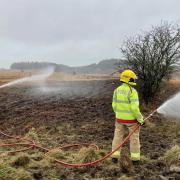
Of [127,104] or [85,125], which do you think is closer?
[127,104]

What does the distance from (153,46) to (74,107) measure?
4.06 metres

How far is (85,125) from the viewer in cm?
1159

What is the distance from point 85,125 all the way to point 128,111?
4223 millimetres

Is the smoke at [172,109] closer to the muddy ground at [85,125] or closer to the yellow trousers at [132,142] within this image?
the muddy ground at [85,125]

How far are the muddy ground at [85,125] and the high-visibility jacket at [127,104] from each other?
3.22ft

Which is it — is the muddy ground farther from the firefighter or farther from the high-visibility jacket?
the high-visibility jacket

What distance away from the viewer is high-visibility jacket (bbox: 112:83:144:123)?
7383mm

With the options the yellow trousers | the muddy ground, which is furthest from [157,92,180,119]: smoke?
the yellow trousers

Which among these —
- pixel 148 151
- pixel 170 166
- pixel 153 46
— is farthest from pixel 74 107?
pixel 170 166

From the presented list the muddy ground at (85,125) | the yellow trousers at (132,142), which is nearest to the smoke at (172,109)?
the muddy ground at (85,125)

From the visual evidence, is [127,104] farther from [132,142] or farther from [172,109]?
[172,109]

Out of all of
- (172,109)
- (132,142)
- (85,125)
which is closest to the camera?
(132,142)

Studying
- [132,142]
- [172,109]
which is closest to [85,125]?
[172,109]

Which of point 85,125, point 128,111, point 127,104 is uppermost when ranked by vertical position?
point 127,104
